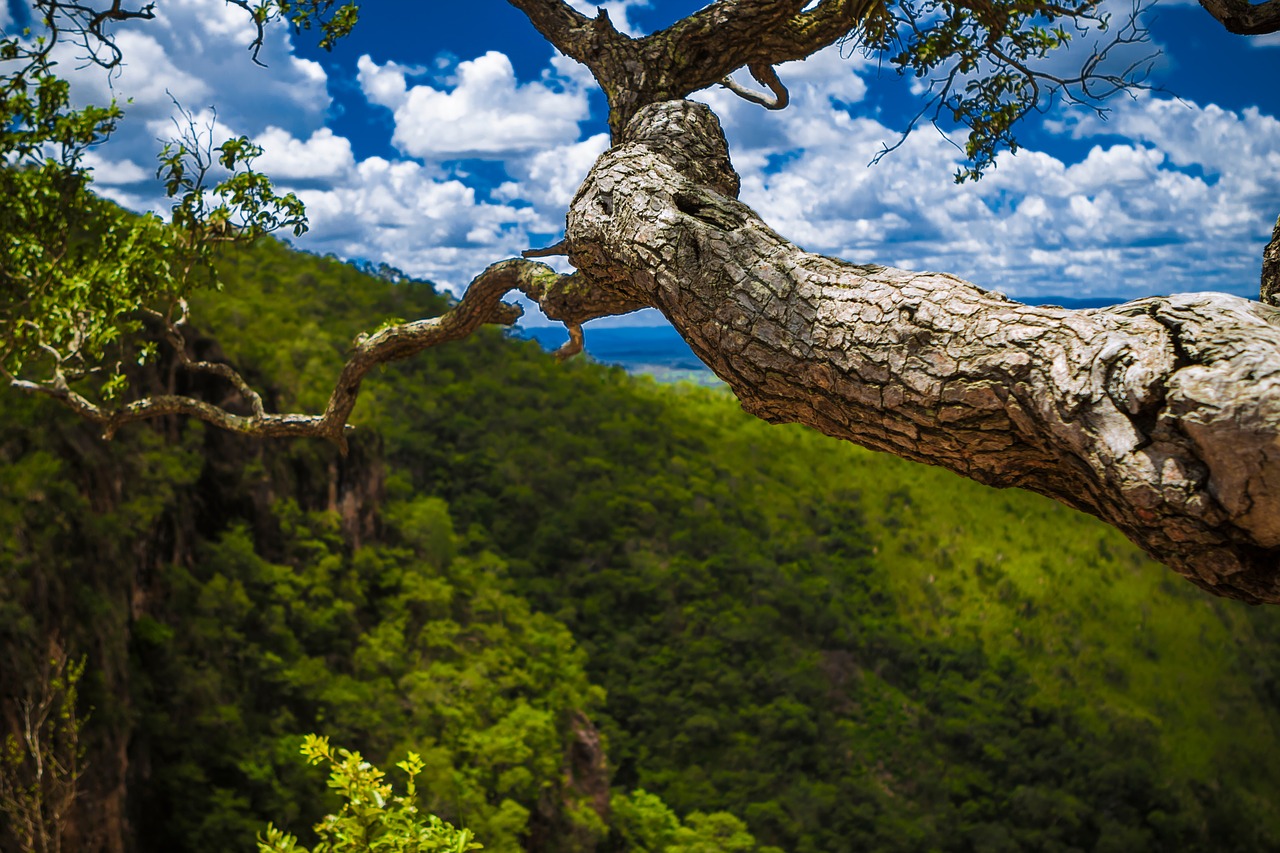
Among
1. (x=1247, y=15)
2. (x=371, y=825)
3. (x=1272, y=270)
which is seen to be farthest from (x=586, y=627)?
(x=1272, y=270)

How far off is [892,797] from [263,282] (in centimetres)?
1983

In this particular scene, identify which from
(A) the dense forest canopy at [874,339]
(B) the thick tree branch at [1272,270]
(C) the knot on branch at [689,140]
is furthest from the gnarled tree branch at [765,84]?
(B) the thick tree branch at [1272,270]

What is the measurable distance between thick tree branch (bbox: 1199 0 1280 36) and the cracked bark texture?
1.28 m

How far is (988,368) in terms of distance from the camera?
4.99ft

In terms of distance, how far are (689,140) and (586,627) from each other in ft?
76.7

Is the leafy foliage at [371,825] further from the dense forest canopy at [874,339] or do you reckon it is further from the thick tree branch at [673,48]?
the thick tree branch at [673,48]

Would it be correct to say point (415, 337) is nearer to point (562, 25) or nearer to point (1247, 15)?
point (562, 25)

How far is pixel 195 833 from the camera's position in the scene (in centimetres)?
1129

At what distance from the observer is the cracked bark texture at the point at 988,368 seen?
1.30 m

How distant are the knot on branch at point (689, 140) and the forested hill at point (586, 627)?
739 cm

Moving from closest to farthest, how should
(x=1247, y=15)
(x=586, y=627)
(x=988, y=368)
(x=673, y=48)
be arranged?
(x=988, y=368) → (x=1247, y=15) → (x=673, y=48) → (x=586, y=627)

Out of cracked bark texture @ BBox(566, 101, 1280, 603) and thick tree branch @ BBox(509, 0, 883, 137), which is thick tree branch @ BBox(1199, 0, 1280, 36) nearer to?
thick tree branch @ BBox(509, 0, 883, 137)

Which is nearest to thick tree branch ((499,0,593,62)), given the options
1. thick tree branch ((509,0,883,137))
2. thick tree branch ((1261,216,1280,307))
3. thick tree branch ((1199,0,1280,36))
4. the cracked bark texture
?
thick tree branch ((509,0,883,137))

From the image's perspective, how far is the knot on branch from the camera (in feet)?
7.68
